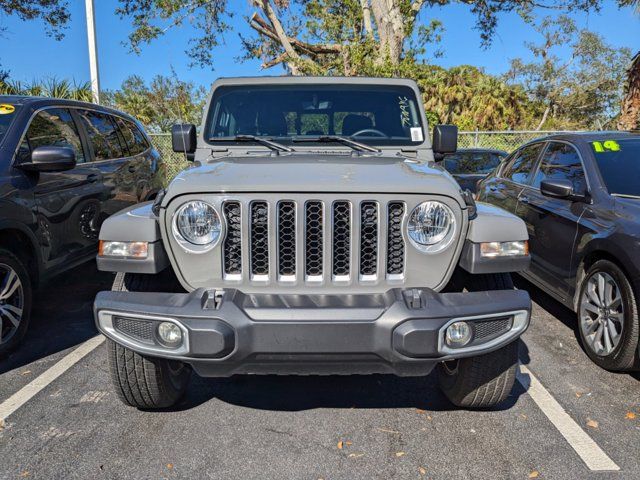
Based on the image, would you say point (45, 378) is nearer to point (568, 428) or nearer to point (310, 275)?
point (310, 275)

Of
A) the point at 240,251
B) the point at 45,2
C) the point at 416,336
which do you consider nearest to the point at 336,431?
the point at 416,336

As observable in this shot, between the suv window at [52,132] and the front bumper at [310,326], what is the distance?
7.91ft

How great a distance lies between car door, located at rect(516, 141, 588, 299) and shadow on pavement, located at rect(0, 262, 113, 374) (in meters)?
3.94

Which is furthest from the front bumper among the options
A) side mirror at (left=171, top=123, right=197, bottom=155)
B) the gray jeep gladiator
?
side mirror at (left=171, top=123, right=197, bottom=155)

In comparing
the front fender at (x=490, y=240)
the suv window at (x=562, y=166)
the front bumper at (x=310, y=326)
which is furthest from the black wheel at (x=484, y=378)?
the suv window at (x=562, y=166)

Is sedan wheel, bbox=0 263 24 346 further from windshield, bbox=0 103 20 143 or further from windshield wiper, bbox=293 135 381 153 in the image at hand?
windshield wiper, bbox=293 135 381 153

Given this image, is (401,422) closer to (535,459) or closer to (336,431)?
(336,431)

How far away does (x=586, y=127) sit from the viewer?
35.7m

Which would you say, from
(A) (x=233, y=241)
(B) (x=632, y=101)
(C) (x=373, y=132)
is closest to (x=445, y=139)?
(C) (x=373, y=132)

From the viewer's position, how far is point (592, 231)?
393 cm

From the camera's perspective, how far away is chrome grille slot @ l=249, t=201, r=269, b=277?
99.2 inches

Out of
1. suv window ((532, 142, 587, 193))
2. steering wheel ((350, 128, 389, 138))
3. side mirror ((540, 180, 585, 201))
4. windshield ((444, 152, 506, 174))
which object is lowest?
windshield ((444, 152, 506, 174))

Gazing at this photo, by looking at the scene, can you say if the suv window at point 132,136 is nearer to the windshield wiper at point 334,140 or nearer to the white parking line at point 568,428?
the windshield wiper at point 334,140

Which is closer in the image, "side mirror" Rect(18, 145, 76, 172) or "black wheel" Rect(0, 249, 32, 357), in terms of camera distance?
"black wheel" Rect(0, 249, 32, 357)
